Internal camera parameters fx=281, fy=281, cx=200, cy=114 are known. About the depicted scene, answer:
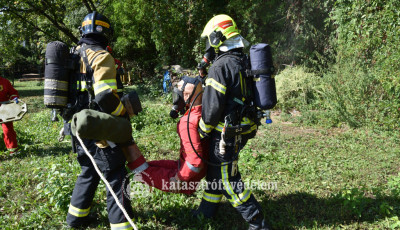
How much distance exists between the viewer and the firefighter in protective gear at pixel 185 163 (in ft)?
10.2

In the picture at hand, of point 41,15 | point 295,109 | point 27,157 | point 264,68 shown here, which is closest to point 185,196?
point 264,68

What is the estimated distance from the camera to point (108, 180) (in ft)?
10.00

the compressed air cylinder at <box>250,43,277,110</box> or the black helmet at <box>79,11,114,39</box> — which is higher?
the black helmet at <box>79,11,114,39</box>

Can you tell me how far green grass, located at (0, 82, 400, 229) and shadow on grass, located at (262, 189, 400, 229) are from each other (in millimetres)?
11

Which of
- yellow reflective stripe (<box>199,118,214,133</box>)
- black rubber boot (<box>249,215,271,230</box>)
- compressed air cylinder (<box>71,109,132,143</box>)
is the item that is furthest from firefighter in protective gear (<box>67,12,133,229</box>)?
black rubber boot (<box>249,215,271,230</box>)

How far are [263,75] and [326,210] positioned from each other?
2056 mm

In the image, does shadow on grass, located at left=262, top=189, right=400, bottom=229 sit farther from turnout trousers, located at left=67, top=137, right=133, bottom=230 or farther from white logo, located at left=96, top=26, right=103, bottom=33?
white logo, located at left=96, top=26, right=103, bottom=33

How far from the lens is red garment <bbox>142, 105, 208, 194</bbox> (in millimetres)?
3102

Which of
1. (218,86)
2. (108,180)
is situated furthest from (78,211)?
(218,86)

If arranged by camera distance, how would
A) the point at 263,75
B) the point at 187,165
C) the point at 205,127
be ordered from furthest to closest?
the point at 187,165, the point at 205,127, the point at 263,75

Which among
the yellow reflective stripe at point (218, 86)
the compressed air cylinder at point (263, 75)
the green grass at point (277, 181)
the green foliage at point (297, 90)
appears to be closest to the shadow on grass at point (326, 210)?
the green grass at point (277, 181)

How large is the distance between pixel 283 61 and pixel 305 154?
639cm

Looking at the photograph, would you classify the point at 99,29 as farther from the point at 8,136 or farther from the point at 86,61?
the point at 8,136

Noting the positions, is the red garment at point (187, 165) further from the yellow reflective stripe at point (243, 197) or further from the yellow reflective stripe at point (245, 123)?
the yellow reflective stripe at point (243, 197)
